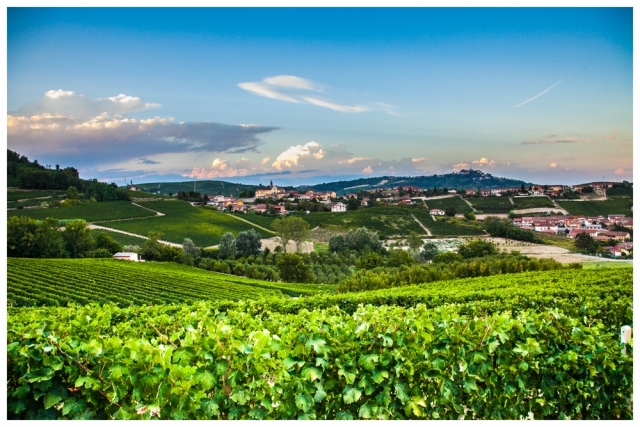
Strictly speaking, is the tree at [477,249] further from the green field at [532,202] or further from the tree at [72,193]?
the tree at [72,193]

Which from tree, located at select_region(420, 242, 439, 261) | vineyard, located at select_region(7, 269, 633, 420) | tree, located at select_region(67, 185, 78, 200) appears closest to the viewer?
A: vineyard, located at select_region(7, 269, 633, 420)

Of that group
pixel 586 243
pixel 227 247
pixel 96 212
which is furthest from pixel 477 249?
pixel 96 212

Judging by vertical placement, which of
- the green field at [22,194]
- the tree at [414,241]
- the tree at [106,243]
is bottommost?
the tree at [414,241]

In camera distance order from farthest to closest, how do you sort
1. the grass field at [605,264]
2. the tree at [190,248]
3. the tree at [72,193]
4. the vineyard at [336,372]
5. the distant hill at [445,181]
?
the distant hill at [445,181], the grass field at [605,264], the tree at [190,248], the tree at [72,193], the vineyard at [336,372]

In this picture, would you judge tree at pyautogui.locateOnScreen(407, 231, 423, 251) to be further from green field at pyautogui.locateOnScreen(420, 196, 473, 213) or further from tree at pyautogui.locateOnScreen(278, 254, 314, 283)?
tree at pyautogui.locateOnScreen(278, 254, 314, 283)

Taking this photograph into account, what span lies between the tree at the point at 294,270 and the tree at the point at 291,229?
0.52ft

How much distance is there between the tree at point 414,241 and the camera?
6527mm

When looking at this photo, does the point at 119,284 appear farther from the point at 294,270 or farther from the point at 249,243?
the point at 294,270

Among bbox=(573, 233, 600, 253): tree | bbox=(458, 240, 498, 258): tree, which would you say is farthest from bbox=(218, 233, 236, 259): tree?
bbox=(573, 233, 600, 253): tree

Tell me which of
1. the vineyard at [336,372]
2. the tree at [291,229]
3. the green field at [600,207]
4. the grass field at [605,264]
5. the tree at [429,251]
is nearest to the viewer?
the vineyard at [336,372]

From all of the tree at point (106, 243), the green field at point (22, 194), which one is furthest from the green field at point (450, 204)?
the green field at point (22, 194)

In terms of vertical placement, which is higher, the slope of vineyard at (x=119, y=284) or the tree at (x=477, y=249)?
the tree at (x=477, y=249)

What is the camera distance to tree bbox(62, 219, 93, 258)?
5414 millimetres

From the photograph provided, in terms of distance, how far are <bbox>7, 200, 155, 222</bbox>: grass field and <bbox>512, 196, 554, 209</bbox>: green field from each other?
4831mm
